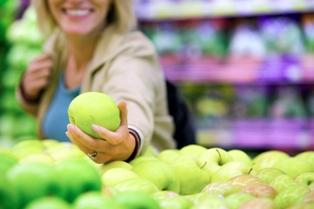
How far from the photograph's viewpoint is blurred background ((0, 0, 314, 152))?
11.7 feet

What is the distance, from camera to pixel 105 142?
1.44m

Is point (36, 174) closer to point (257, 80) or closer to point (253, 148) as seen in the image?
point (257, 80)

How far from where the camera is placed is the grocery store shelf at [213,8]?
11.4 feet

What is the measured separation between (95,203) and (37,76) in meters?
1.60

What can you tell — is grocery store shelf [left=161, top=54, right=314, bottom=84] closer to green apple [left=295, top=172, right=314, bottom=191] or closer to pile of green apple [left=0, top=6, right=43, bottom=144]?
pile of green apple [left=0, top=6, right=43, bottom=144]

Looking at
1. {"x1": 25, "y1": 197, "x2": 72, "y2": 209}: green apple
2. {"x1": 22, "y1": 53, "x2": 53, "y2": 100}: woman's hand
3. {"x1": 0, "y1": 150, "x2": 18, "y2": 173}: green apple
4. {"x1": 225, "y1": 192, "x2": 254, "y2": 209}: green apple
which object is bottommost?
{"x1": 22, "y1": 53, "x2": 53, "y2": 100}: woman's hand

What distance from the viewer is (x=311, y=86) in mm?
3844

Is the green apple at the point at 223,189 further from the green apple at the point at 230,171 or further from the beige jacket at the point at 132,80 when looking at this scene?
the beige jacket at the point at 132,80

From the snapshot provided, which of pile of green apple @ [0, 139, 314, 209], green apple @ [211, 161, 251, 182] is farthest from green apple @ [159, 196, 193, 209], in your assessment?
green apple @ [211, 161, 251, 182]

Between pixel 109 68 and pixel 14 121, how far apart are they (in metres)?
2.15

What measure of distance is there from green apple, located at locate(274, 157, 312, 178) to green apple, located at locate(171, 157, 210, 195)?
0.59ft

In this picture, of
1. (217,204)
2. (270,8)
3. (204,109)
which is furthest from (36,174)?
(204,109)

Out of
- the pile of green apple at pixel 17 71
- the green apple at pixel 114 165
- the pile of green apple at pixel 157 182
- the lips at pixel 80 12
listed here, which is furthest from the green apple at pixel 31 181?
the pile of green apple at pixel 17 71

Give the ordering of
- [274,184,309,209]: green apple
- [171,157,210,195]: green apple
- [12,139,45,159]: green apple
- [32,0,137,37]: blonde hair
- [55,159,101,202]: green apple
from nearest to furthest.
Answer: [55,159,101,202]: green apple → [274,184,309,209]: green apple → [171,157,210,195]: green apple → [12,139,45,159]: green apple → [32,0,137,37]: blonde hair
